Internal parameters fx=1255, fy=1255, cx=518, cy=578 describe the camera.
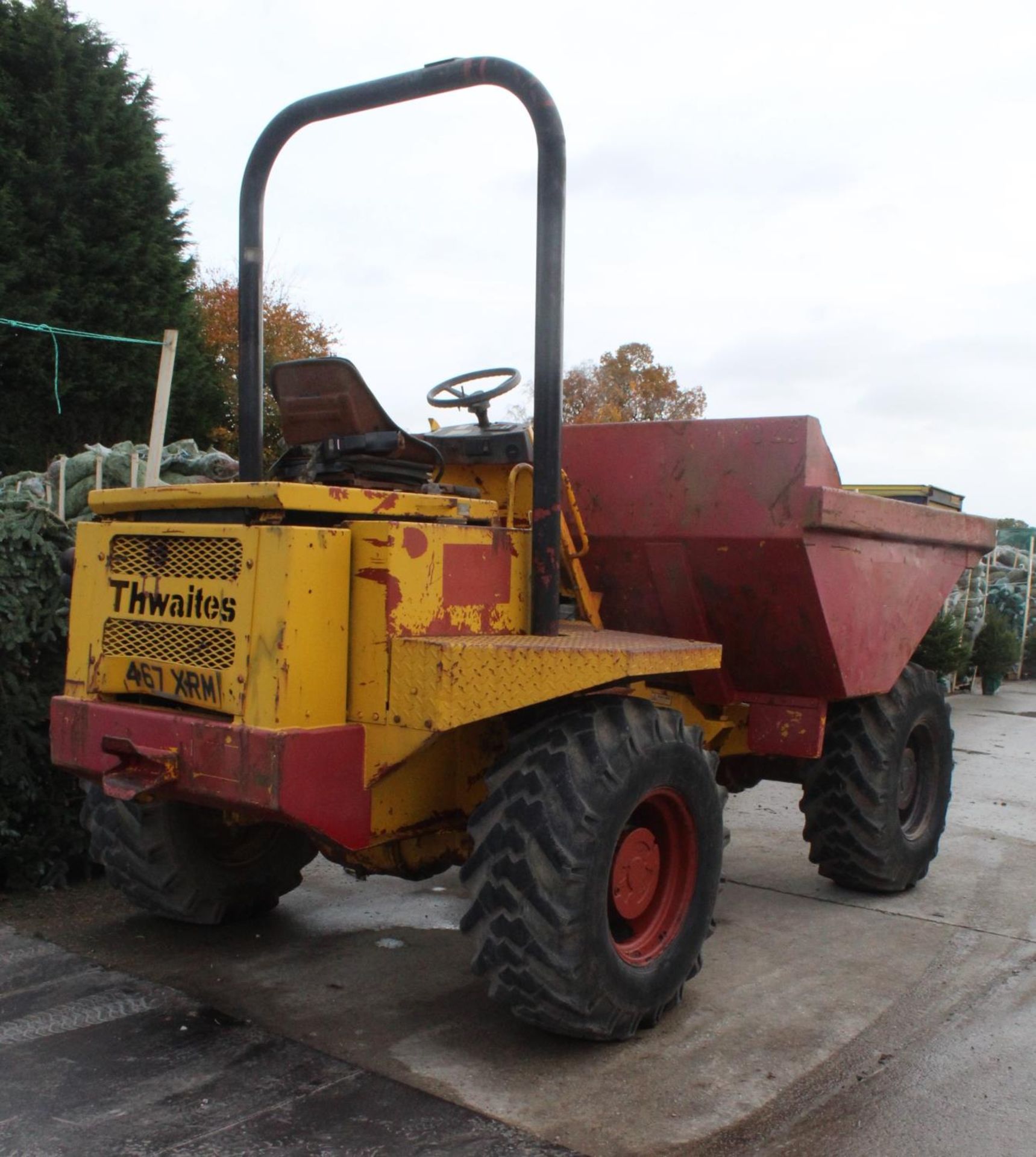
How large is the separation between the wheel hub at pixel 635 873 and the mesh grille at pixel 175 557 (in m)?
1.46

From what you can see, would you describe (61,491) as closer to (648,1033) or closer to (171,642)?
(171,642)

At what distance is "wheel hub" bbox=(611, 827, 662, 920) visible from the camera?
3832mm

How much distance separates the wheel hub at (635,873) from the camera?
3.83 metres

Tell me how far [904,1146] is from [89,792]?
2932 millimetres

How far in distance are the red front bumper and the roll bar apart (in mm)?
798

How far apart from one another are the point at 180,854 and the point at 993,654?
13.4 m

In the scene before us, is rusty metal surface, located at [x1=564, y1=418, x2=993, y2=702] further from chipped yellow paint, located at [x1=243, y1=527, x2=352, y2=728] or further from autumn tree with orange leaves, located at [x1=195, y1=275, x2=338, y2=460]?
autumn tree with orange leaves, located at [x1=195, y1=275, x2=338, y2=460]

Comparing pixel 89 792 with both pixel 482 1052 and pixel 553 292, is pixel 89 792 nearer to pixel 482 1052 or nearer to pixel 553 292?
pixel 482 1052

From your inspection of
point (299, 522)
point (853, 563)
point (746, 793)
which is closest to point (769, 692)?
point (853, 563)

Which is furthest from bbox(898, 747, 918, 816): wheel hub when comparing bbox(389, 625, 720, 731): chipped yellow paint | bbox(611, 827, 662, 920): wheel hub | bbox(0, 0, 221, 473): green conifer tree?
bbox(0, 0, 221, 473): green conifer tree

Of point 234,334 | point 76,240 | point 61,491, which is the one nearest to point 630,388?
point 234,334

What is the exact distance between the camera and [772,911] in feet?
17.3

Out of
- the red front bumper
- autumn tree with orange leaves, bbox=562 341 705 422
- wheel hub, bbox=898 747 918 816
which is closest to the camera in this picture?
the red front bumper

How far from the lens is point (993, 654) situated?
51.6 feet
